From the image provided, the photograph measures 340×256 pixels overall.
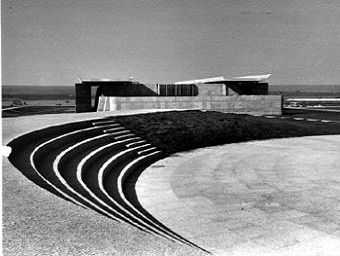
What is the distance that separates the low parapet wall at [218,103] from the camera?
94.3ft

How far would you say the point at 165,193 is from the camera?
9680 mm

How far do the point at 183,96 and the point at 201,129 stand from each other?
12211 millimetres

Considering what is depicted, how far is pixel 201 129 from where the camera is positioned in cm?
1894

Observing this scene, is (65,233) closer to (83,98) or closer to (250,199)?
(250,199)

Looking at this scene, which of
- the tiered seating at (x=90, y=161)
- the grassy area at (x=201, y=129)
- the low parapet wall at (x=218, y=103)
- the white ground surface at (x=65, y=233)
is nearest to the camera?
the white ground surface at (x=65, y=233)

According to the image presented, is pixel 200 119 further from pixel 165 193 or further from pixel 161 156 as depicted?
pixel 165 193

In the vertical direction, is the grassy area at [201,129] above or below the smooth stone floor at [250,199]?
above

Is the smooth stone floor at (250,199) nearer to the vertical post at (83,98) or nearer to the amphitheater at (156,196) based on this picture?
the amphitheater at (156,196)

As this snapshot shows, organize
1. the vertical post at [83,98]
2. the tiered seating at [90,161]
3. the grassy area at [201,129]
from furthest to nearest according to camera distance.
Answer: the vertical post at [83,98] < the grassy area at [201,129] < the tiered seating at [90,161]

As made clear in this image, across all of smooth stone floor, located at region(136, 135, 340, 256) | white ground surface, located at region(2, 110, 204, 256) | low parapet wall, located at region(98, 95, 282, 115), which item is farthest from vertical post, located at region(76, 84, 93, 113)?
white ground surface, located at region(2, 110, 204, 256)

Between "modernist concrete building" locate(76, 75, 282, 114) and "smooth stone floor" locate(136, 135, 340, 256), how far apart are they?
13848 mm

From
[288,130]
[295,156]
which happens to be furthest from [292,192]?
[288,130]

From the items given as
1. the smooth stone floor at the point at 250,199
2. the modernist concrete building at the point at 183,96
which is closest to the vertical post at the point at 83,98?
the modernist concrete building at the point at 183,96

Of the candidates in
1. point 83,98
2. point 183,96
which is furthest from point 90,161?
point 83,98
